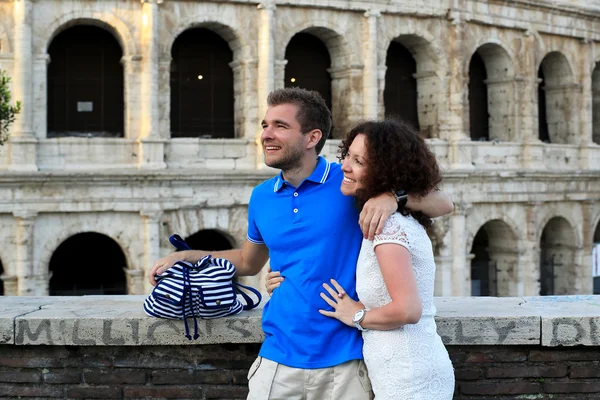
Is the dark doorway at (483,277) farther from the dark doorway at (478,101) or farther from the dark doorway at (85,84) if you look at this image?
the dark doorway at (85,84)

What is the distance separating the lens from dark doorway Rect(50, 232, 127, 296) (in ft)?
65.4

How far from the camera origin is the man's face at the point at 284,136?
4.41 metres

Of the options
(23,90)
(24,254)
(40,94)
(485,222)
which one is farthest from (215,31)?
(485,222)

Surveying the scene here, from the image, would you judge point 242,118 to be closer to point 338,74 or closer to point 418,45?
point 338,74

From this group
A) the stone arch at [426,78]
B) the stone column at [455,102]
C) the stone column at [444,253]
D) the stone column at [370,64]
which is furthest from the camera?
the stone arch at [426,78]

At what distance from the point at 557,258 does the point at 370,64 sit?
8336 mm

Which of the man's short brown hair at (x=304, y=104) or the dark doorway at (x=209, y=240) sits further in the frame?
the dark doorway at (x=209, y=240)

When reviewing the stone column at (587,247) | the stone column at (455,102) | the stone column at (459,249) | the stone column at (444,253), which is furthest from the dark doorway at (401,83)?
the stone column at (587,247)

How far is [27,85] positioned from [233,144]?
4368 mm

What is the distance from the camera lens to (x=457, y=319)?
5.10 metres

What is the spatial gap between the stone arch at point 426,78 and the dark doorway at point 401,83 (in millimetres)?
174

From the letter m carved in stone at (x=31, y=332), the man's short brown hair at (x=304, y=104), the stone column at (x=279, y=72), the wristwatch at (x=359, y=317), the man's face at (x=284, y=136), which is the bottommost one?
the letter m carved in stone at (x=31, y=332)

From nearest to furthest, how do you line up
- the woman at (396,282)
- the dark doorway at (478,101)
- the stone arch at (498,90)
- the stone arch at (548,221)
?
the woman at (396,282) → the stone arch at (498,90) → the stone arch at (548,221) → the dark doorway at (478,101)

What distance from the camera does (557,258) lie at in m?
24.9
